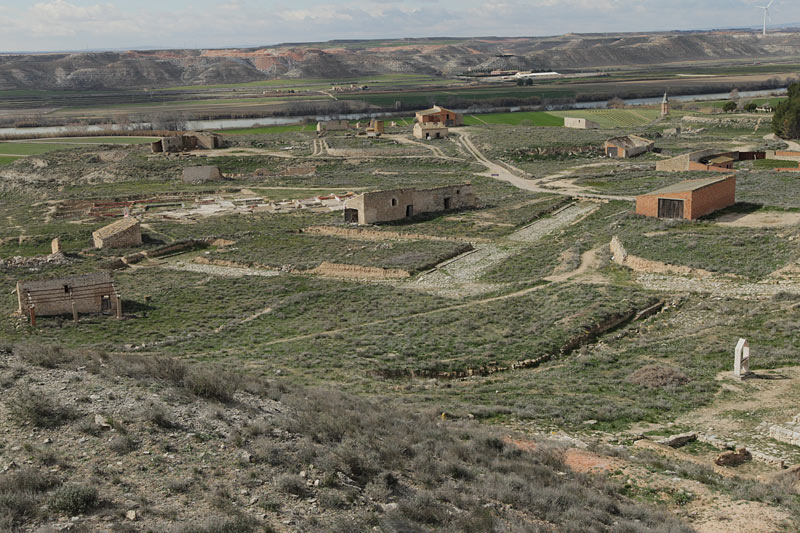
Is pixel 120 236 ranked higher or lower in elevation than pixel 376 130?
lower

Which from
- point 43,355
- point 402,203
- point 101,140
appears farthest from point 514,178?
point 101,140

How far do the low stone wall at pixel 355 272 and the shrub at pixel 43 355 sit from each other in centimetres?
1878

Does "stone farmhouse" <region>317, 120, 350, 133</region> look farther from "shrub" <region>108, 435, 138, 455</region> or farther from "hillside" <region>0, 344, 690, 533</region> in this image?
"shrub" <region>108, 435, 138, 455</region>

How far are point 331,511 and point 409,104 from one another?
14998 centimetres

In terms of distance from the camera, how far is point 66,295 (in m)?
28.3

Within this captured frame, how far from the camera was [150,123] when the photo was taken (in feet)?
419

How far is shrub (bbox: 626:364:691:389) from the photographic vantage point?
18.5 m

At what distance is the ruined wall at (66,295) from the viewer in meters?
28.1

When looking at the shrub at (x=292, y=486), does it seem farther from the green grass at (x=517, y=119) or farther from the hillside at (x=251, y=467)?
the green grass at (x=517, y=119)

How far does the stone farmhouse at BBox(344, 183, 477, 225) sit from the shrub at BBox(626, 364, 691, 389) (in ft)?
92.0

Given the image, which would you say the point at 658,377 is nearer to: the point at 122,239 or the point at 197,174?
the point at 122,239

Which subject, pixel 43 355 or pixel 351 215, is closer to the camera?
pixel 43 355

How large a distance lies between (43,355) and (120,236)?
27.9m

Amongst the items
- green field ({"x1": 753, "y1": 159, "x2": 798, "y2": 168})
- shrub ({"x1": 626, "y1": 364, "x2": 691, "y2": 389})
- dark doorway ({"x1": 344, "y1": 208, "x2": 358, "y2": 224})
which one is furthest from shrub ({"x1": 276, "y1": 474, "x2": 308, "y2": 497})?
green field ({"x1": 753, "y1": 159, "x2": 798, "y2": 168})
